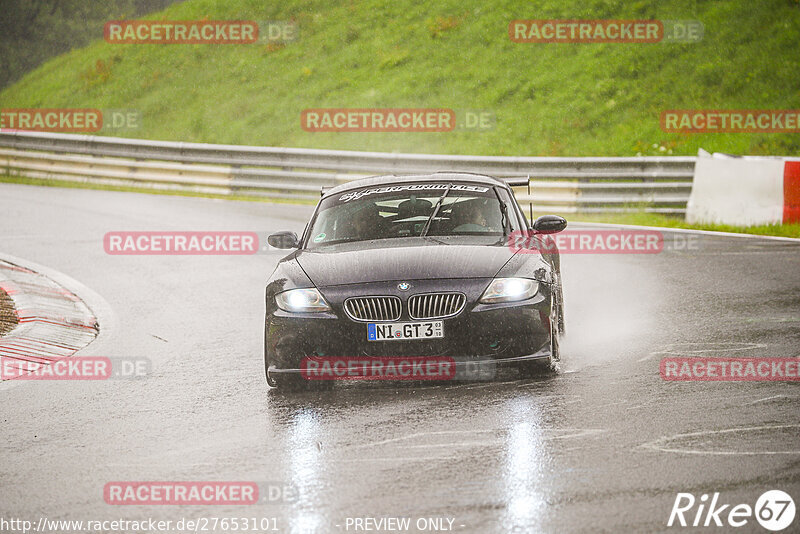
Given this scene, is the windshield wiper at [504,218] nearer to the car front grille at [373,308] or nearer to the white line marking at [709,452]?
the car front grille at [373,308]

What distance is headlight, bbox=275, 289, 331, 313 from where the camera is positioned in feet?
25.2

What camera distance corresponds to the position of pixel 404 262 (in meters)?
7.89

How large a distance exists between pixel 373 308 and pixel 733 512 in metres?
3.16

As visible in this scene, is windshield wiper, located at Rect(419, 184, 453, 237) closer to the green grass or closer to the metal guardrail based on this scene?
the green grass

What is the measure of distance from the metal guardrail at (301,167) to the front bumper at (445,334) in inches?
502

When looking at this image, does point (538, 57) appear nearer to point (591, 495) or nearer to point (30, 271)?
point (30, 271)

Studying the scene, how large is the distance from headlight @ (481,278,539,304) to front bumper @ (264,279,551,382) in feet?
0.14

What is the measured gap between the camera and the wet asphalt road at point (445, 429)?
529 centimetres
